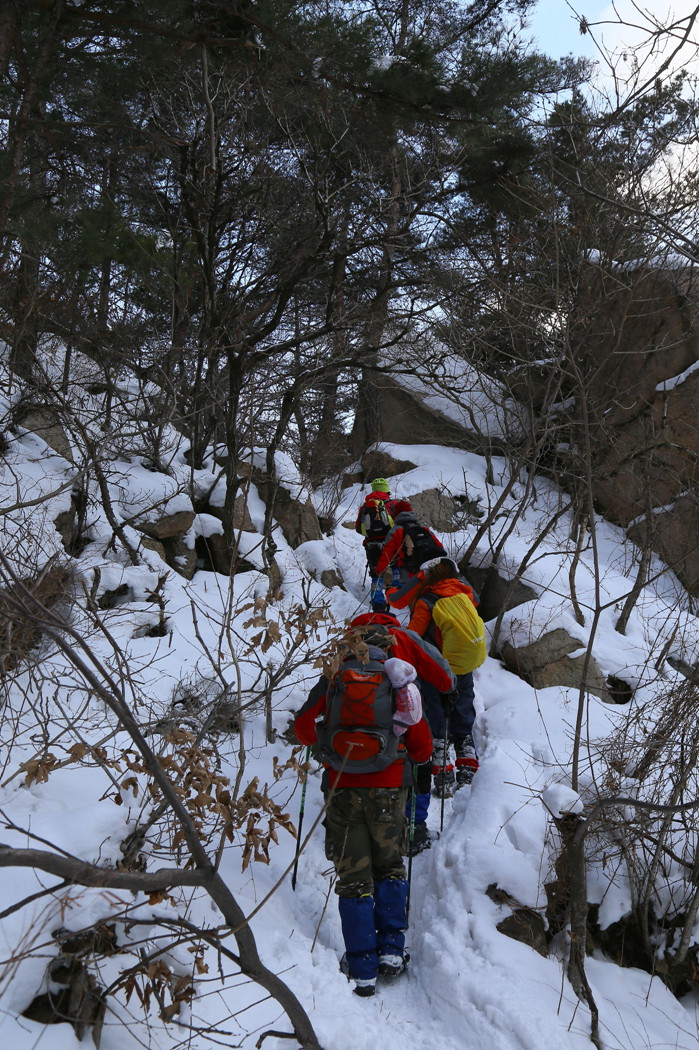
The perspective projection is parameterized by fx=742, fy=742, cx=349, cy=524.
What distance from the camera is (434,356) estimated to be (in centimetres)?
825

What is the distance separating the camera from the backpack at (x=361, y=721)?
380cm

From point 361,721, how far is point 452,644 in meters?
1.81

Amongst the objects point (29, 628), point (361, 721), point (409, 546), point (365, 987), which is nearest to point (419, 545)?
point (409, 546)

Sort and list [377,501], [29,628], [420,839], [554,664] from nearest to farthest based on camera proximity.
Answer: [29,628] < [420,839] < [554,664] < [377,501]

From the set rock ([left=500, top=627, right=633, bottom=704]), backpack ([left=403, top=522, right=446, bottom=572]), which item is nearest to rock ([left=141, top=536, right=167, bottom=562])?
backpack ([left=403, top=522, right=446, bottom=572])

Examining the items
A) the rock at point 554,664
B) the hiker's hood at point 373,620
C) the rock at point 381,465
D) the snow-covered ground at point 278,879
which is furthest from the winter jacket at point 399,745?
the rock at point 381,465

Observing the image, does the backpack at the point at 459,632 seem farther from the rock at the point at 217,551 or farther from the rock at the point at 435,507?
the rock at the point at 435,507

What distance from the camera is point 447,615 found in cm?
551

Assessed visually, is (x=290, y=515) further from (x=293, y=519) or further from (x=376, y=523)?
(x=376, y=523)

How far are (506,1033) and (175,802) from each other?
2.26 meters

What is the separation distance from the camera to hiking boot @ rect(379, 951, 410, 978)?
3.86 meters

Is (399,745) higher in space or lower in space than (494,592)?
lower

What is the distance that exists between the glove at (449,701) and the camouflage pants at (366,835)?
1.52 m

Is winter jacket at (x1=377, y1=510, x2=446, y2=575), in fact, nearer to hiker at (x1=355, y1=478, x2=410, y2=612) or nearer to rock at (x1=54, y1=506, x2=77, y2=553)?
hiker at (x1=355, y1=478, x2=410, y2=612)
